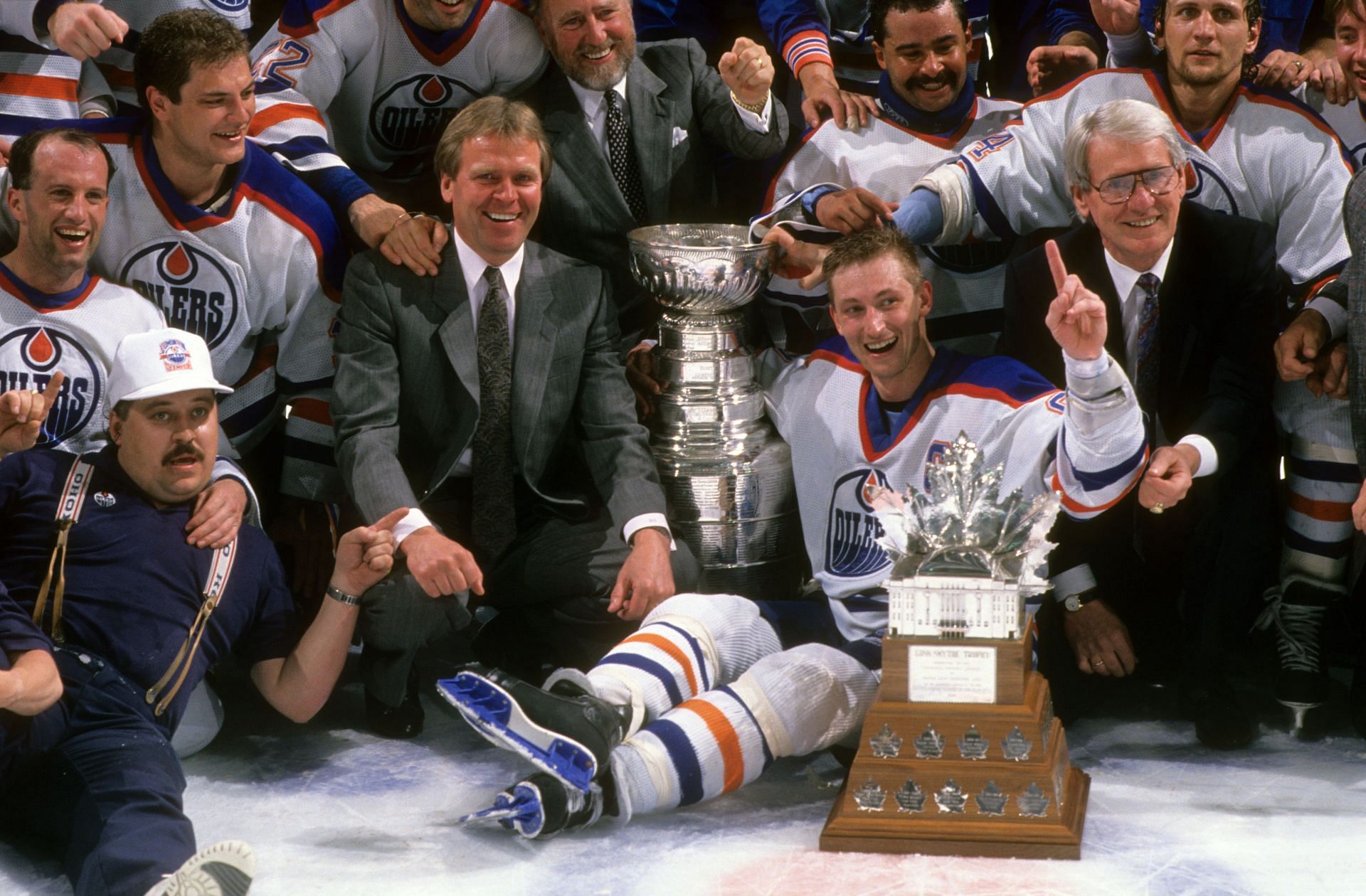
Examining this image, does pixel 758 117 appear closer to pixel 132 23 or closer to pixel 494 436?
pixel 494 436

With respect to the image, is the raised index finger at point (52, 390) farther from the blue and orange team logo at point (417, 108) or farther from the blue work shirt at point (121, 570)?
the blue and orange team logo at point (417, 108)

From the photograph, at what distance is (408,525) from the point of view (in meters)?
3.31

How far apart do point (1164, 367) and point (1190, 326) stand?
94 mm

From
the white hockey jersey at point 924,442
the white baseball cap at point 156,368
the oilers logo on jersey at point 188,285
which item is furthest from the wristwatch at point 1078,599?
the oilers logo on jersey at point 188,285

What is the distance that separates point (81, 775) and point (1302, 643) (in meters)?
2.26

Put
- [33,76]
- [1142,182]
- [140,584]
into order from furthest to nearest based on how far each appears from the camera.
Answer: [33,76] < [1142,182] < [140,584]

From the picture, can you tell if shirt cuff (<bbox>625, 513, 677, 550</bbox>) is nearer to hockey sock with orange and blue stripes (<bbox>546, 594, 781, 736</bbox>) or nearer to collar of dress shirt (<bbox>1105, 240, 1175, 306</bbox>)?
hockey sock with orange and blue stripes (<bbox>546, 594, 781, 736</bbox>)

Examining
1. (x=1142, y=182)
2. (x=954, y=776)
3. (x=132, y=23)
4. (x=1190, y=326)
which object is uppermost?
(x=132, y=23)

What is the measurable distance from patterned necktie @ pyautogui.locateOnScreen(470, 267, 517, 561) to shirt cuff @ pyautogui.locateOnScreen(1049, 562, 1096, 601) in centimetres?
110

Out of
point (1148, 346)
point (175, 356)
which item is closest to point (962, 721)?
point (1148, 346)

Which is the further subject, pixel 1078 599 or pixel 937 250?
pixel 937 250

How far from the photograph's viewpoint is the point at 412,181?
412 centimetres

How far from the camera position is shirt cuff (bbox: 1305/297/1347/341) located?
3.46 metres

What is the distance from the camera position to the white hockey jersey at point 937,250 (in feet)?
13.0
